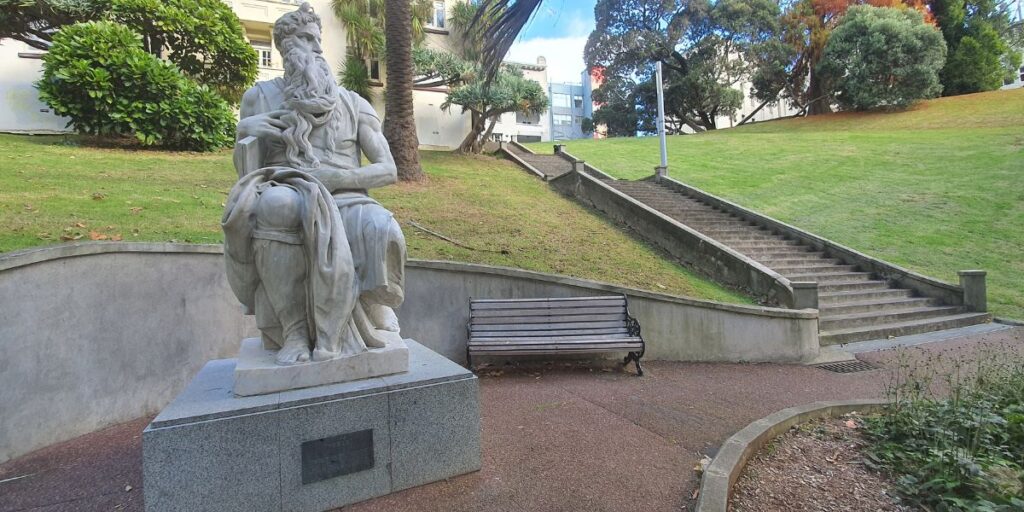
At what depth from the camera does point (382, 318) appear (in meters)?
3.25

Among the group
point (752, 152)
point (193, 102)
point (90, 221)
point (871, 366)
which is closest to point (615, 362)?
point (871, 366)

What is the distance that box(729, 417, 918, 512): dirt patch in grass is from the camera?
2.82 m

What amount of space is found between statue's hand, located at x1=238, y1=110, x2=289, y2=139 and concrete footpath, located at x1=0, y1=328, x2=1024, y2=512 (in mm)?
2267

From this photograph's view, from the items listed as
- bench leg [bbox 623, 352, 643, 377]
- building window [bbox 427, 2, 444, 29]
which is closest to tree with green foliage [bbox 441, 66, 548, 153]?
building window [bbox 427, 2, 444, 29]

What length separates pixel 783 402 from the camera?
487cm

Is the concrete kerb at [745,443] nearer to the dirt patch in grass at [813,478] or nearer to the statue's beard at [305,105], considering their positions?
the dirt patch in grass at [813,478]

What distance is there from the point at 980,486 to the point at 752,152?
22384 millimetres

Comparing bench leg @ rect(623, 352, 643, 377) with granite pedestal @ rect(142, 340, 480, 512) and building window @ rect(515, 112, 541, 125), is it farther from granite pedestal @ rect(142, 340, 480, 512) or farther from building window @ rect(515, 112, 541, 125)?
building window @ rect(515, 112, 541, 125)

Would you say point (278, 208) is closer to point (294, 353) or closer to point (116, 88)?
point (294, 353)

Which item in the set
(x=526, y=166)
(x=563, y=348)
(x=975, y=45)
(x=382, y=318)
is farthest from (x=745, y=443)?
(x=975, y=45)

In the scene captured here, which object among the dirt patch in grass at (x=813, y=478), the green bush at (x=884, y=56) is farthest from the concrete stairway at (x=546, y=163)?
the green bush at (x=884, y=56)

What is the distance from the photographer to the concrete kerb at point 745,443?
2719 millimetres

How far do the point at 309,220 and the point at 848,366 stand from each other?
7.22 m

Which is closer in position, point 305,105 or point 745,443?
point 305,105
